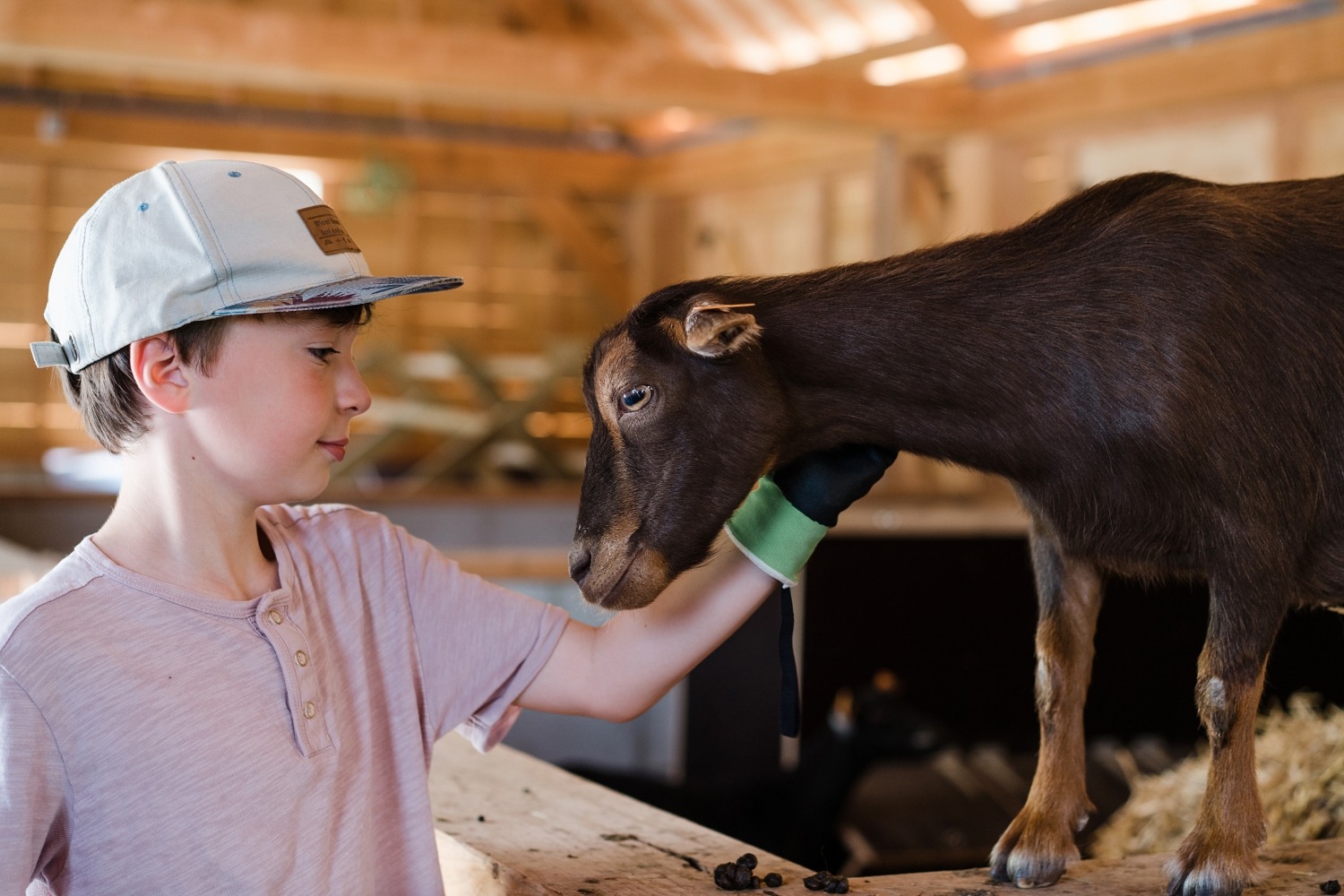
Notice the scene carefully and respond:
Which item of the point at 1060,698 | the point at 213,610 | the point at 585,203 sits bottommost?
the point at 585,203

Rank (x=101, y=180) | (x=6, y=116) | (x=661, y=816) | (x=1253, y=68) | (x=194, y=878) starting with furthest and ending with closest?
(x=101, y=180), (x=6, y=116), (x=1253, y=68), (x=661, y=816), (x=194, y=878)

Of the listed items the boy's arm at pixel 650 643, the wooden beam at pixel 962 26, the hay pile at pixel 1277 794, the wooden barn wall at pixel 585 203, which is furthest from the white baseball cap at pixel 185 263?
the wooden beam at pixel 962 26

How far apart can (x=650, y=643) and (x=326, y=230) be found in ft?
1.65

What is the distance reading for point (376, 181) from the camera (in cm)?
885

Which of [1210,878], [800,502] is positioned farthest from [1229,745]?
[800,502]

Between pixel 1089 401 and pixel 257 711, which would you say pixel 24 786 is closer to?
pixel 257 711

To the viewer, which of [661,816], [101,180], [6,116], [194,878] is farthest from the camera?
[101,180]

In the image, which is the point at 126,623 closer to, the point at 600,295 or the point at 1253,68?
the point at 1253,68

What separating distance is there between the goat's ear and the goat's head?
0.02 meters

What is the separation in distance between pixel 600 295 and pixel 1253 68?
22.5 feet

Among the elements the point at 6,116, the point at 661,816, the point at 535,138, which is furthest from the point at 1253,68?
the point at 6,116

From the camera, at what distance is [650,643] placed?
1.40 m

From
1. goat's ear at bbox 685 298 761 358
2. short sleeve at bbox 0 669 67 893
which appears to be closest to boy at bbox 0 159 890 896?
short sleeve at bbox 0 669 67 893

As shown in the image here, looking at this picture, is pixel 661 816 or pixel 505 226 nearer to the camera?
pixel 661 816
